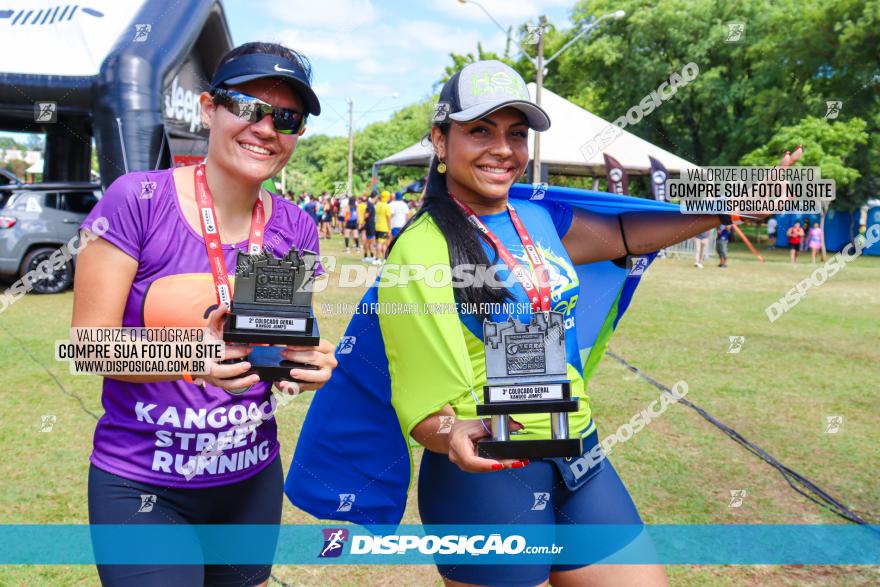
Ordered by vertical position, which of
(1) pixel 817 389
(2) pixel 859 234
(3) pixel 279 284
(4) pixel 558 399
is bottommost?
(1) pixel 817 389

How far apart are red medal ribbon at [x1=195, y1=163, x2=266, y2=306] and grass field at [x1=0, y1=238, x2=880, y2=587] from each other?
2219 millimetres

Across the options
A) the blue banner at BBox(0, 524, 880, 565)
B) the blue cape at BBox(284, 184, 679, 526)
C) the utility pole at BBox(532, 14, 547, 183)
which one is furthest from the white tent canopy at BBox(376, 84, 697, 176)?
the blue cape at BBox(284, 184, 679, 526)

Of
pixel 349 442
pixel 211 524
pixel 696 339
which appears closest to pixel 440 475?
pixel 349 442

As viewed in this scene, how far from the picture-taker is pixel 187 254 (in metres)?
1.99

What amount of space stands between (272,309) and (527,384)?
68cm

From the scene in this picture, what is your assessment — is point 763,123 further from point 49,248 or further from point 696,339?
point 49,248

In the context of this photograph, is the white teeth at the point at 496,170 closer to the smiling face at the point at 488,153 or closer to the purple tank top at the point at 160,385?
the smiling face at the point at 488,153

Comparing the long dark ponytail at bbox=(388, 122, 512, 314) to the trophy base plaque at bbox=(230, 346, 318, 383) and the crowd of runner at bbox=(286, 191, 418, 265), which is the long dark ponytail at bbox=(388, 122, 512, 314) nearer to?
the trophy base plaque at bbox=(230, 346, 318, 383)

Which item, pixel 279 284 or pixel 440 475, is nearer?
pixel 279 284

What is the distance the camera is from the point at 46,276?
12211 mm

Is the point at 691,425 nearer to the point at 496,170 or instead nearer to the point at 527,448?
the point at 496,170

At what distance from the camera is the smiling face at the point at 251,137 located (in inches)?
81.0

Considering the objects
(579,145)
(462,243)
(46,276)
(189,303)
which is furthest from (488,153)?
(579,145)

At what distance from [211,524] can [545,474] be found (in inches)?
39.9
